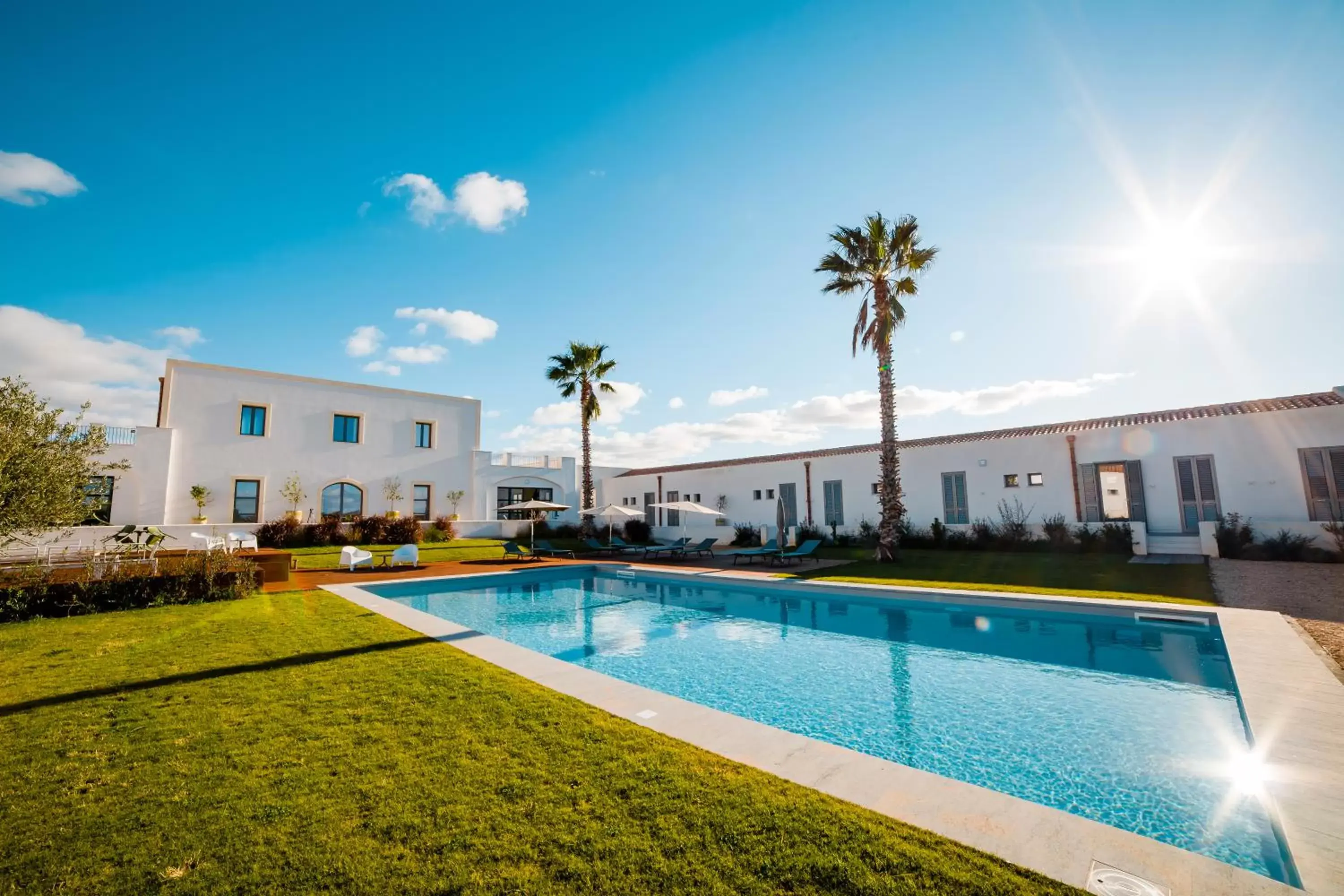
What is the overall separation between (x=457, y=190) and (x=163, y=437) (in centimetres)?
1855

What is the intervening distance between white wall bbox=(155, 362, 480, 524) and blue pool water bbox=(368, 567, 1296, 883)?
1574 centimetres

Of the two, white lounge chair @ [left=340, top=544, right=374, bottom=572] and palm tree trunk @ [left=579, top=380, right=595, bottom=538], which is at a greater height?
palm tree trunk @ [left=579, top=380, right=595, bottom=538]

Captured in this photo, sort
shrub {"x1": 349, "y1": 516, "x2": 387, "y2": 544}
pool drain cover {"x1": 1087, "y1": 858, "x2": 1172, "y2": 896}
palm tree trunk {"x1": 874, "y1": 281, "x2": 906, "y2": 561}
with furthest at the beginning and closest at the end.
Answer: shrub {"x1": 349, "y1": 516, "x2": 387, "y2": 544}, palm tree trunk {"x1": 874, "y1": 281, "x2": 906, "y2": 561}, pool drain cover {"x1": 1087, "y1": 858, "x2": 1172, "y2": 896}

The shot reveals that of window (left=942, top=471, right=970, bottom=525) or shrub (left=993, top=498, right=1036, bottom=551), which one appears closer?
shrub (left=993, top=498, right=1036, bottom=551)

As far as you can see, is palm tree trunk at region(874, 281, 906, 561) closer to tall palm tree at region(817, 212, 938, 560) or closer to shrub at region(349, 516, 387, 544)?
tall palm tree at region(817, 212, 938, 560)

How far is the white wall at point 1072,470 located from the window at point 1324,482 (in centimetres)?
13

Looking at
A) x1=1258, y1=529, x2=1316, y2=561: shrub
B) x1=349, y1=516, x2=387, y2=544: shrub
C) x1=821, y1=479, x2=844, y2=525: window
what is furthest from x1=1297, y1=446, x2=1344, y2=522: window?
x1=349, y1=516, x2=387, y2=544: shrub

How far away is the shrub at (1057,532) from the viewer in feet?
52.7

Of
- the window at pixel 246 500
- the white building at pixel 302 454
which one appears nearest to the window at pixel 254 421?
the white building at pixel 302 454

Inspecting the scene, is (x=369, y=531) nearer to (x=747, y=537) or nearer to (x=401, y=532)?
(x=401, y=532)

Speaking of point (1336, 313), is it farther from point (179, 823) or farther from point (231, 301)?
point (231, 301)

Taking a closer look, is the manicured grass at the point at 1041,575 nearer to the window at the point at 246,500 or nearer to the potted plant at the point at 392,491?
the potted plant at the point at 392,491

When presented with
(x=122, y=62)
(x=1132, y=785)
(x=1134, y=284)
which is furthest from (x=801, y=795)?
(x=122, y=62)

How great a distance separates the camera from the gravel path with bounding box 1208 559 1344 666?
7.31 metres
